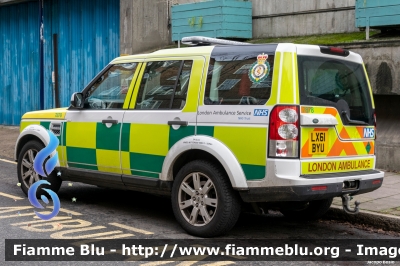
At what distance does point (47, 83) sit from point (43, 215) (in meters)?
11.2

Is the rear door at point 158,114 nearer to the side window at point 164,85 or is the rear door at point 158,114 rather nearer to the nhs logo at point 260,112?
the side window at point 164,85

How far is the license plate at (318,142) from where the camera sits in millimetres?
5836

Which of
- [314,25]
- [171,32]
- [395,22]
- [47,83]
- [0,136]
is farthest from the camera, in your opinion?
[47,83]

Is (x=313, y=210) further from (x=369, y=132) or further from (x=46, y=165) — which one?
(x=46, y=165)

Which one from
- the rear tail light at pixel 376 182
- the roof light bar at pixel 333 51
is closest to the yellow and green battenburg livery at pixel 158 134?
the roof light bar at pixel 333 51

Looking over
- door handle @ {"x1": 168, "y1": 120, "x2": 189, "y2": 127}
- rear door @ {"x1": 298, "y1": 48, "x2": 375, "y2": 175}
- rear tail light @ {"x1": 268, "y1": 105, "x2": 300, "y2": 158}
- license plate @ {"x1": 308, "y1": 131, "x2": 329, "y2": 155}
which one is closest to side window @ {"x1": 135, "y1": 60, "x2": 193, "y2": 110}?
door handle @ {"x1": 168, "y1": 120, "x2": 189, "y2": 127}

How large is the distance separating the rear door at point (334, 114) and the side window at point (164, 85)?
1.37 metres

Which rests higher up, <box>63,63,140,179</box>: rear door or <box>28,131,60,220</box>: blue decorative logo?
<box>63,63,140,179</box>: rear door

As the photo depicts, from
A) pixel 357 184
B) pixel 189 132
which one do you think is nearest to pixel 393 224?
pixel 357 184

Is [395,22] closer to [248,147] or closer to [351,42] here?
[351,42]

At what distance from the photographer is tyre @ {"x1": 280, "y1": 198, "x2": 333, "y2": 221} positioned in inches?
280

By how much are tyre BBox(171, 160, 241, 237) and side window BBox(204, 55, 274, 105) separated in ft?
2.27

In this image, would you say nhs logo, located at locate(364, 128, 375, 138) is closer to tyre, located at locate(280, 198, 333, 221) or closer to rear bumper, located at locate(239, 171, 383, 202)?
rear bumper, located at locate(239, 171, 383, 202)

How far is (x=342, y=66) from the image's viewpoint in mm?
6449
